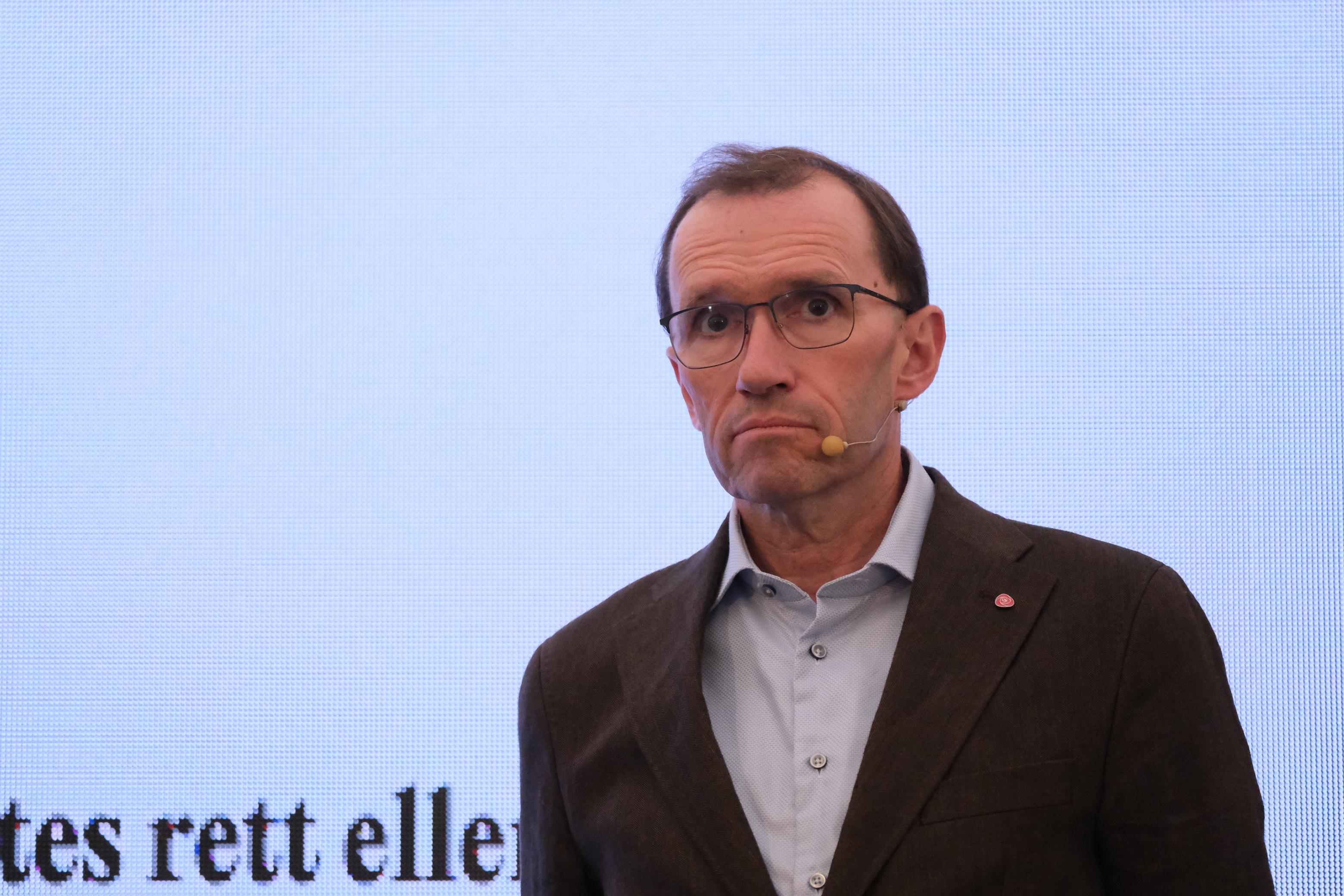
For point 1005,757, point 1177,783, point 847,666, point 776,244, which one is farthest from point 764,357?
point 1177,783

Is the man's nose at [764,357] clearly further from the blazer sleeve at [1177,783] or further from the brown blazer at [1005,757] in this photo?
the blazer sleeve at [1177,783]

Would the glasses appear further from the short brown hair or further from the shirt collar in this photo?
the shirt collar

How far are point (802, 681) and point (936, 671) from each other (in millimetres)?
156

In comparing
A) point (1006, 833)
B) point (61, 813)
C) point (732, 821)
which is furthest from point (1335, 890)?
point (61, 813)

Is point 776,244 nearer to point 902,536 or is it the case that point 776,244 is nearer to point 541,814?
point 902,536

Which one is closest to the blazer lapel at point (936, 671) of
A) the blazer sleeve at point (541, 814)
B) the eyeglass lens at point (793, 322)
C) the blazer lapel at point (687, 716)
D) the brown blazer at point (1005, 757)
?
the brown blazer at point (1005, 757)

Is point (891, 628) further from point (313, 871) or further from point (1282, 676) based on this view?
point (313, 871)

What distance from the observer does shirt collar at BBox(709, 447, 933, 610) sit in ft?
4.36

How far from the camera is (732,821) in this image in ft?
3.99

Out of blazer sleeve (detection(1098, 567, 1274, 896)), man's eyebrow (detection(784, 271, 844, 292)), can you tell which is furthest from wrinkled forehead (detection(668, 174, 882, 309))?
blazer sleeve (detection(1098, 567, 1274, 896))

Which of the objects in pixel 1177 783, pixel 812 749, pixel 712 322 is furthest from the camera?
pixel 712 322

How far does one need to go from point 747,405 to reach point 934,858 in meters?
0.52

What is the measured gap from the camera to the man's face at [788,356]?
1.30m

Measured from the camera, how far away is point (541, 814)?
1.42m
